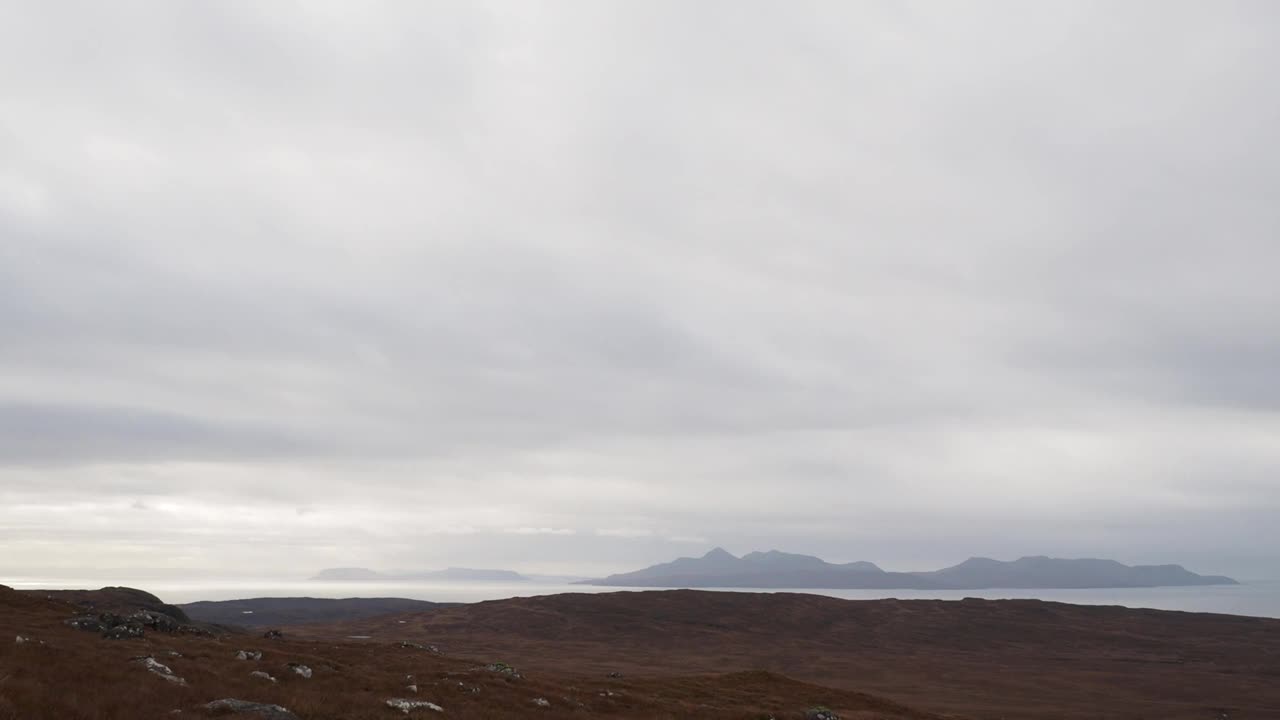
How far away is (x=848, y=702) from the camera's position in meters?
53.1

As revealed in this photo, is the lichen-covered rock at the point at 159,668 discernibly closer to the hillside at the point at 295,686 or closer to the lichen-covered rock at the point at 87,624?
the hillside at the point at 295,686

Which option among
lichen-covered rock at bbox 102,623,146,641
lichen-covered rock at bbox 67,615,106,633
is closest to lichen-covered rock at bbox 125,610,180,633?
lichen-covered rock at bbox 102,623,146,641

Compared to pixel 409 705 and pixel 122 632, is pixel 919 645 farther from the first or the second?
pixel 122 632

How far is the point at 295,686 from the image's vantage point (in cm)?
2889

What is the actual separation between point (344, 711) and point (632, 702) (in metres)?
19.4

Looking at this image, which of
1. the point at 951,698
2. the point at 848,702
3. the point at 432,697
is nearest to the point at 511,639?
the point at 951,698

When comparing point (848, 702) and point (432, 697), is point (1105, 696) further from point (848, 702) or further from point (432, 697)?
point (432, 697)

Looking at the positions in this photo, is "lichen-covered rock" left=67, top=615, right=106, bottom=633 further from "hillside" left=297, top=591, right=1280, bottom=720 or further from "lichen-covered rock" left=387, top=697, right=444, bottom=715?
"hillside" left=297, top=591, right=1280, bottom=720

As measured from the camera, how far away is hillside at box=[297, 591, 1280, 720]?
79.8m

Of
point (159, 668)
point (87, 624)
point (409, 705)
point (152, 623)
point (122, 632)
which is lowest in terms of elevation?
point (409, 705)

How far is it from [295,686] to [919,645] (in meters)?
125

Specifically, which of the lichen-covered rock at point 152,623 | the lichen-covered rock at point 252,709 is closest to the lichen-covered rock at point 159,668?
the lichen-covered rock at point 252,709

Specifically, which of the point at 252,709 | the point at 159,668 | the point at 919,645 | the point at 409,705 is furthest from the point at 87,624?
the point at 919,645

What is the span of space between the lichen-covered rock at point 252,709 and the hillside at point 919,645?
59.9 m
